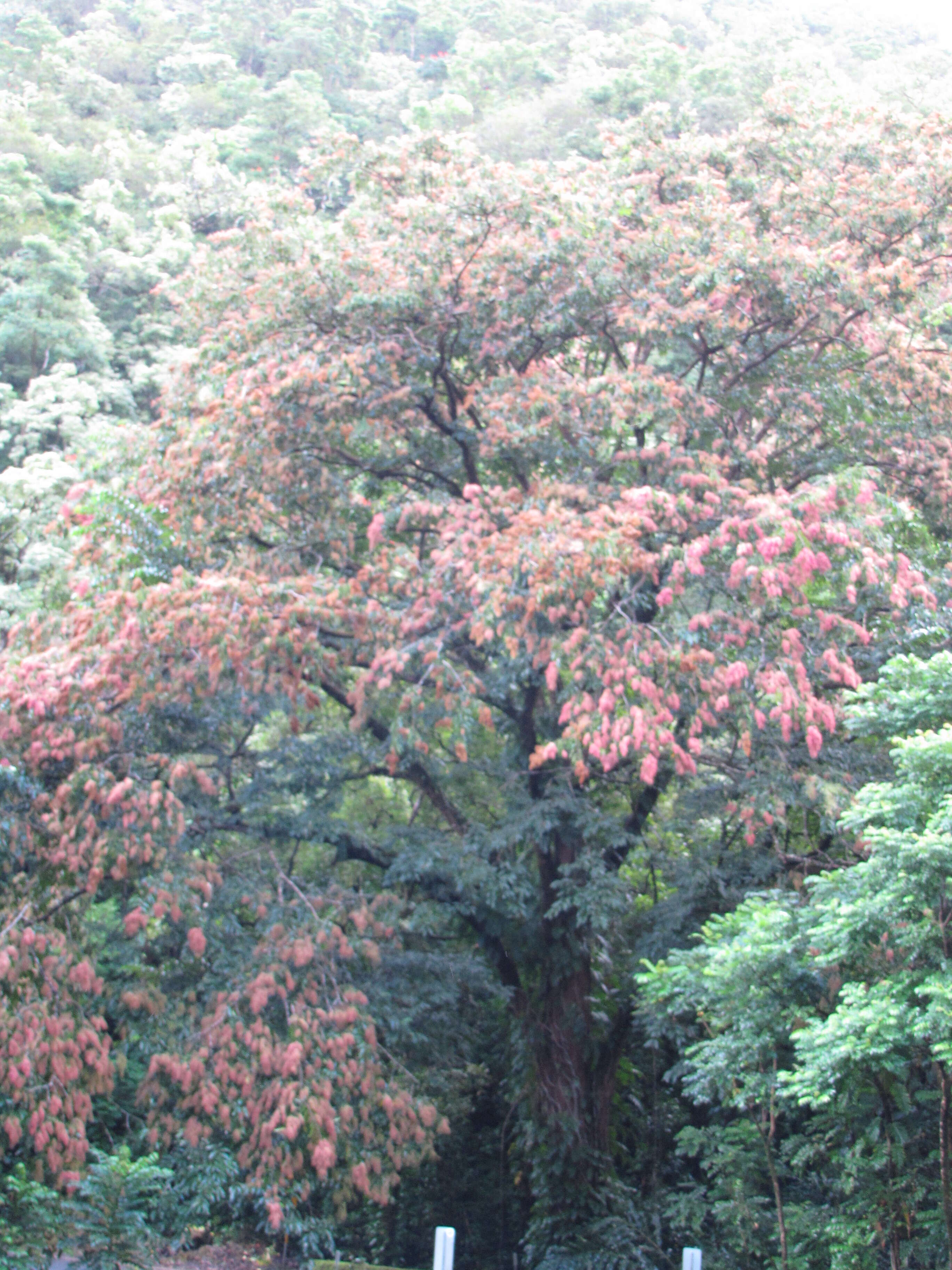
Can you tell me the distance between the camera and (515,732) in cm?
810

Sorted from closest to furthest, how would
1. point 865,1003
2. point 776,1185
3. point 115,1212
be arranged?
point 865,1003, point 115,1212, point 776,1185

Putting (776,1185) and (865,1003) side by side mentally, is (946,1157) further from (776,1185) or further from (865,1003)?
(776,1185)

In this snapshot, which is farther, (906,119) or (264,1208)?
(906,119)

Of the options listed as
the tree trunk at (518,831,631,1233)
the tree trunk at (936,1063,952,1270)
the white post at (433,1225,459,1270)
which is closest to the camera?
the tree trunk at (936,1063,952,1270)

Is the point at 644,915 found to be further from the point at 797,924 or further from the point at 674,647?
the point at 797,924

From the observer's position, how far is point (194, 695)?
665 cm

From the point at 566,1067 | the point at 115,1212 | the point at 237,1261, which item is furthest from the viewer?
the point at 237,1261

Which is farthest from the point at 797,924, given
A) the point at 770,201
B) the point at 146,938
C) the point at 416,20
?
the point at 416,20

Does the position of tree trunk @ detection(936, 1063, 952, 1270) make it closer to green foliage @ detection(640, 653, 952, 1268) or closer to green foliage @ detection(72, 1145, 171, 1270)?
green foliage @ detection(640, 653, 952, 1268)

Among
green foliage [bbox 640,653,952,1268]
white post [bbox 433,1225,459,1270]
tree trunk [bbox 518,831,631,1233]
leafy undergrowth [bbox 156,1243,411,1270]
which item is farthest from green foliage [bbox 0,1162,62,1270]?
tree trunk [bbox 518,831,631,1233]

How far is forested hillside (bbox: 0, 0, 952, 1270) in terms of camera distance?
5125 mm

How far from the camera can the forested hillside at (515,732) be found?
16.8 ft

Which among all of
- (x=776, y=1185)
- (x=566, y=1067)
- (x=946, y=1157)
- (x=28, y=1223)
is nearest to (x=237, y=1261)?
(x=566, y=1067)

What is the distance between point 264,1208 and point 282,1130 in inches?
34.1
